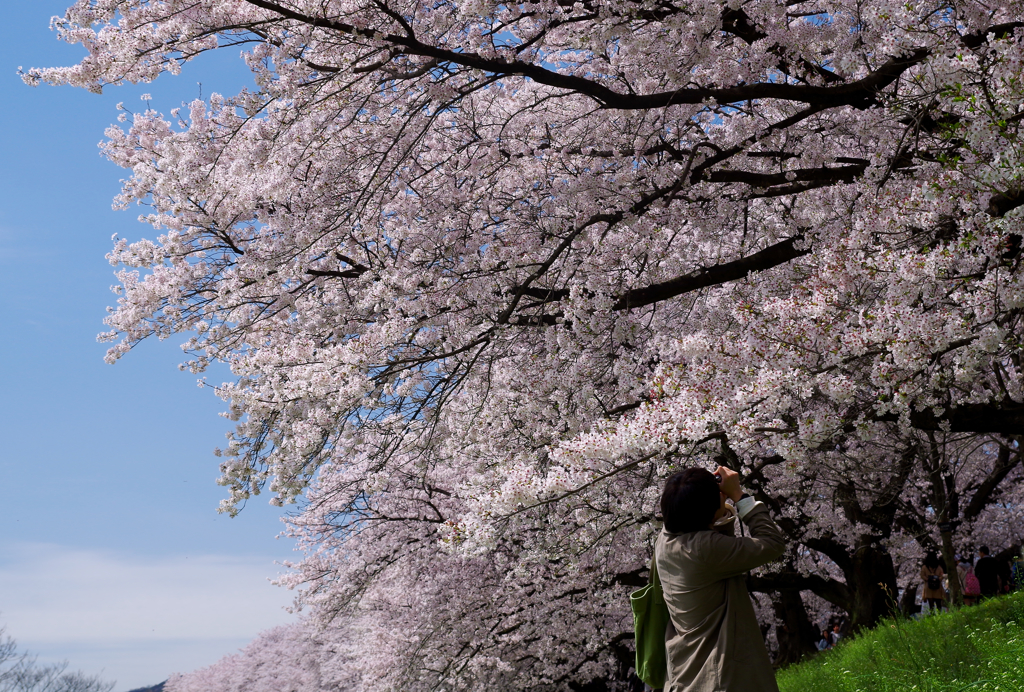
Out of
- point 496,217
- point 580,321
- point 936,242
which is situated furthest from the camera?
point 496,217

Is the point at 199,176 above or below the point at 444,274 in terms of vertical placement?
above

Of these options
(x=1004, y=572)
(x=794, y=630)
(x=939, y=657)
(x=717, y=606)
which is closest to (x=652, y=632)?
(x=717, y=606)

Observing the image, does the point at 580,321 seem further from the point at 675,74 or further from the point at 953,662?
the point at 953,662

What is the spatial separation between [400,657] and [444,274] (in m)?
10.1

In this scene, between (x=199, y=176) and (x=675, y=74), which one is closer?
(x=675, y=74)

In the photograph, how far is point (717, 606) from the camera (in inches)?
130

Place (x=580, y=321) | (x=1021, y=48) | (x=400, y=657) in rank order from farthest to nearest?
(x=400, y=657) → (x=580, y=321) → (x=1021, y=48)

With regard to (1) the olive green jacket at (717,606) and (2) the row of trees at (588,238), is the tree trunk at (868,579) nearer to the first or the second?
(2) the row of trees at (588,238)

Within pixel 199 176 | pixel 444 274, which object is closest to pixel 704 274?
pixel 444 274

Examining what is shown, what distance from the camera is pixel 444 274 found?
8594 mm

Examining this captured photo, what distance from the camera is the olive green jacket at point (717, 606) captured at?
3.19m

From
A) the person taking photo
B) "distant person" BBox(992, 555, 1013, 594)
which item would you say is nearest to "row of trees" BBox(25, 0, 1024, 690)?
the person taking photo

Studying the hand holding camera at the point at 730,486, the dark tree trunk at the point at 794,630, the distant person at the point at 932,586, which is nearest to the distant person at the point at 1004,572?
the dark tree trunk at the point at 794,630

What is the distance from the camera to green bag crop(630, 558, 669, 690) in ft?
11.8
